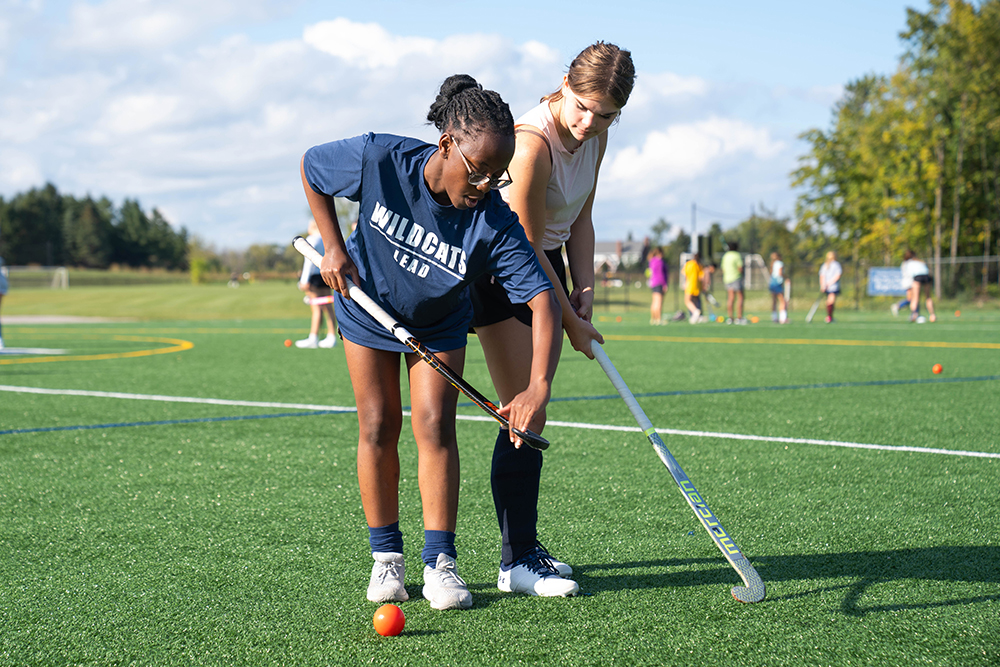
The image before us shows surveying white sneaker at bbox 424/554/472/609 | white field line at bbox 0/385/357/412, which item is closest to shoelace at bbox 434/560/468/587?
white sneaker at bbox 424/554/472/609

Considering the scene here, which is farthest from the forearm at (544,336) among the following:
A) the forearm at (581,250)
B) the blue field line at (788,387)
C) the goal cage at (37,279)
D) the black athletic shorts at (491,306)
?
the goal cage at (37,279)

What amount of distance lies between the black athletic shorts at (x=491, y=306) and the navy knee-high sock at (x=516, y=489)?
42cm

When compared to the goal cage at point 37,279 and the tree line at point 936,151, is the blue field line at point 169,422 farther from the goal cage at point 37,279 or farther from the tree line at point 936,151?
the goal cage at point 37,279

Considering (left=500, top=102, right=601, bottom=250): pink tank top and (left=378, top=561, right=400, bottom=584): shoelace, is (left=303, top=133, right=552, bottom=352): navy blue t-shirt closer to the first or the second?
(left=500, top=102, right=601, bottom=250): pink tank top

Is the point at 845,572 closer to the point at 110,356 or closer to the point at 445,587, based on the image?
the point at 445,587

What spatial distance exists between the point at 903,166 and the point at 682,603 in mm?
42473

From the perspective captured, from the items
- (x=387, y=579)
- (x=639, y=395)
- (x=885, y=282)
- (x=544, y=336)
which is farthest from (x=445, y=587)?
(x=885, y=282)

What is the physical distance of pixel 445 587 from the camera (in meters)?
2.82

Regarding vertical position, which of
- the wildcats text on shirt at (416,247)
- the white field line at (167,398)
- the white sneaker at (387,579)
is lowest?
the white field line at (167,398)

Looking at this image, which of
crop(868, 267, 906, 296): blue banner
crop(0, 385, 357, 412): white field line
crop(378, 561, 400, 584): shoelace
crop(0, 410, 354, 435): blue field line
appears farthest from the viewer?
crop(868, 267, 906, 296): blue banner

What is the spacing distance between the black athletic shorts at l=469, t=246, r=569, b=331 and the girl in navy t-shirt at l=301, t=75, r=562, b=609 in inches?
3.2

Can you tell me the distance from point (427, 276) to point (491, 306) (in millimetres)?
420

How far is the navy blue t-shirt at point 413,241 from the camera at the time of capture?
2732mm

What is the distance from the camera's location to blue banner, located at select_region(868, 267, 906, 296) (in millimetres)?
34500
